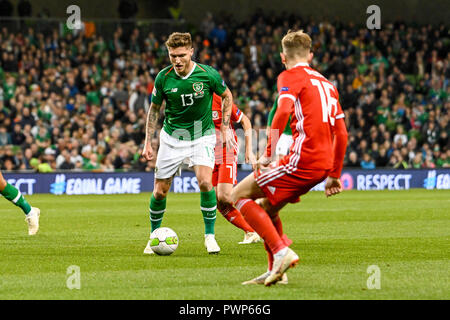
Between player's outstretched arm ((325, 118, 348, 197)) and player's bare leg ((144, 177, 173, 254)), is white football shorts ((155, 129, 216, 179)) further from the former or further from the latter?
player's outstretched arm ((325, 118, 348, 197))

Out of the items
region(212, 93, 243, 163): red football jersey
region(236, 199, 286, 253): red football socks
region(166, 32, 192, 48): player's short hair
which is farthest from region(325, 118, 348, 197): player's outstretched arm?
region(212, 93, 243, 163): red football jersey

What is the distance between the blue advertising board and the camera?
22.0 metres

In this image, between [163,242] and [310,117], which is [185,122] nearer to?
[163,242]

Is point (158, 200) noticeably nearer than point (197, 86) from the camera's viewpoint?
No

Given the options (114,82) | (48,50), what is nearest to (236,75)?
(114,82)

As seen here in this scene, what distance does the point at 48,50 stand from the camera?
26.5 m

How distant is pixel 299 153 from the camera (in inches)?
265

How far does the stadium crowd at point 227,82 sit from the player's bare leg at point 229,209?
12.7m

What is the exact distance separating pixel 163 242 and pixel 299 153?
9.14 ft

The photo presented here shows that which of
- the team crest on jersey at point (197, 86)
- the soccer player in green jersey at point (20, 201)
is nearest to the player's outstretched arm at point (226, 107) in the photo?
the team crest on jersey at point (197, 86)

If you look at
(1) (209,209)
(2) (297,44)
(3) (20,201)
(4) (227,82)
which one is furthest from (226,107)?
(4) (227,82)
